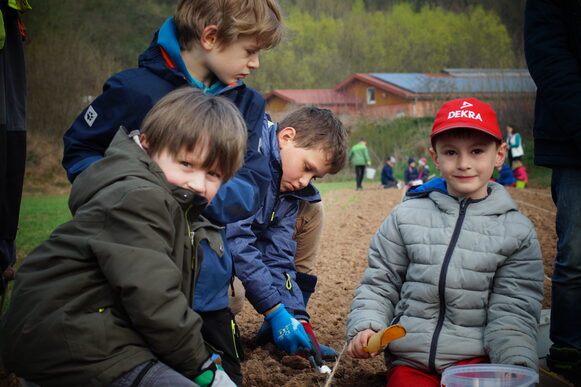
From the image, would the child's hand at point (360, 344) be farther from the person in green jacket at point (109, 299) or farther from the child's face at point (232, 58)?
the child's face at point (232, 58)

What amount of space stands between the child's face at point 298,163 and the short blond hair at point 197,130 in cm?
108

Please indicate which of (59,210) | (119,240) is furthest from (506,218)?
(59,210)

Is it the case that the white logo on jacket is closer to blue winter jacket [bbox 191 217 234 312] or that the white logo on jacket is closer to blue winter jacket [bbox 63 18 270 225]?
blue winter jacket [bbox 63 18 270 225]

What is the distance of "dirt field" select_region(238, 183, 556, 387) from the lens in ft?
8.99

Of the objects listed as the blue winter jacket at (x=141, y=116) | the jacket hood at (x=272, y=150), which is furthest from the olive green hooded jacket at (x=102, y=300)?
the jacket hood at (x=272, y=150)

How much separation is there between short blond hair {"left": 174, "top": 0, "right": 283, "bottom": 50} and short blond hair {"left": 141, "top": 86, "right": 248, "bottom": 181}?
1.80ft

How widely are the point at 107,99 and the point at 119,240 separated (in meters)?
0.98

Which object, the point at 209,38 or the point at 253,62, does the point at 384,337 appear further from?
the point at 209,38

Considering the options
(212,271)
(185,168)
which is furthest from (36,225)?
(185,168)

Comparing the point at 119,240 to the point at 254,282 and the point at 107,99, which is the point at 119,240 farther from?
the point at 254,282

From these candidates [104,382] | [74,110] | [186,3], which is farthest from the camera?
[74,110]

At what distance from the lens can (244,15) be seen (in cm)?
254

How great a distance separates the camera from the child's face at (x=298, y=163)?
3.17m

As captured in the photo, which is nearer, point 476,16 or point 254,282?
point 254,282
